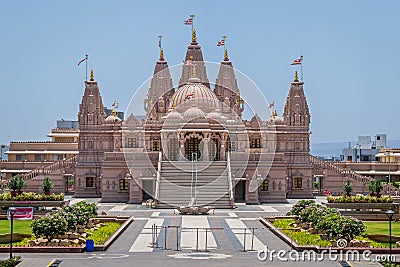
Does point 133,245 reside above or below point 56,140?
below

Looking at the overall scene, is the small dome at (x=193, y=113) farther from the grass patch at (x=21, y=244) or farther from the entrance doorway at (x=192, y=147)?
the grass patch at (x=21, y=244)

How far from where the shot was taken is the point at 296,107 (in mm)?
89812

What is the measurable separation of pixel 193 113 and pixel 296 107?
48.2 feet

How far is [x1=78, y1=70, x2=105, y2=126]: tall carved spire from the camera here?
288 feet

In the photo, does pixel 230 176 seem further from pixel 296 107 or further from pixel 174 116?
pixel 296 107

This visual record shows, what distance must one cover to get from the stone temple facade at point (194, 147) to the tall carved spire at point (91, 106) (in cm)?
11

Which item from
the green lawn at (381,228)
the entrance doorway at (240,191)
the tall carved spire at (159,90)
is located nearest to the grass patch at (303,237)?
the green lawn at (381,228)

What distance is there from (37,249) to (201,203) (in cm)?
3051

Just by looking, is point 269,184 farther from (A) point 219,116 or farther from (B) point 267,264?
→ (B) point 267,264

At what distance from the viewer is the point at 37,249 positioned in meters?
38.0

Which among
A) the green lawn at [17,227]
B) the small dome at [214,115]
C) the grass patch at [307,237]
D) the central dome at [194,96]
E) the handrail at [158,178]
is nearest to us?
the grass patch at [307,237]

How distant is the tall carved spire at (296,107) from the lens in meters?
89.6

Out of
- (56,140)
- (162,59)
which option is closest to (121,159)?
(162,59)

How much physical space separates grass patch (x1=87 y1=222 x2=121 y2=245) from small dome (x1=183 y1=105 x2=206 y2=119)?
29.4m
